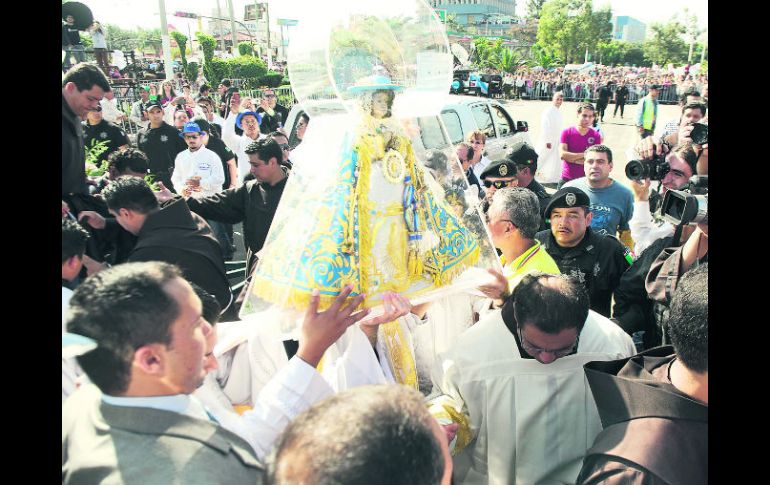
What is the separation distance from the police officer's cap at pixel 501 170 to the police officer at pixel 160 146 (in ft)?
13.3

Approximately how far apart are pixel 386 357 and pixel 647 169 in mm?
2294

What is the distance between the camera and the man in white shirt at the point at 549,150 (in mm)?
7977

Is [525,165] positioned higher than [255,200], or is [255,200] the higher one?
[525,165]

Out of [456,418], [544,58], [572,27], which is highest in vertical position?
[572,27]

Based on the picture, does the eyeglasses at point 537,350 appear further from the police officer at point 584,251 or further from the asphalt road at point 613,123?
the asphalt road at point 613,123

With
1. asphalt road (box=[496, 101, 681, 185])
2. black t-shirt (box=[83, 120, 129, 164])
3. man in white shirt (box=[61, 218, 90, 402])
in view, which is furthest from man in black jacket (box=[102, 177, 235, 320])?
asphalt road (box=[496, 101, 681, 185])

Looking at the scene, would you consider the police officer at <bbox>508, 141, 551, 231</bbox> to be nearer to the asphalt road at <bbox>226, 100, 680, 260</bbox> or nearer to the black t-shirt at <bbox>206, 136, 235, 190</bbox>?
the black t-shirt at <bbox>206, 136, 235, 190</bbox>

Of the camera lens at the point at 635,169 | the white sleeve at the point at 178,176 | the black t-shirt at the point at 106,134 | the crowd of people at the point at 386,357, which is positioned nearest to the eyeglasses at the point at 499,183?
the crowd of people at the point at 386,357

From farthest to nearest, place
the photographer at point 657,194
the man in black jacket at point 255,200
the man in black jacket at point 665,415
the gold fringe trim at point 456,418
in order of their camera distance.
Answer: the man in black jacket at point 255,200, the photographer at point 657,194, the gold fringe trim at point 456,418, the man in black jacket at point 665,415

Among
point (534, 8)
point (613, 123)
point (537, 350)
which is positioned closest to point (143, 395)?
point (537, 350)

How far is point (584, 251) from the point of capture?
3189mm

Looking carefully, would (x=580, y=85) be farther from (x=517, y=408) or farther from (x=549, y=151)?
(x=517, y=408)

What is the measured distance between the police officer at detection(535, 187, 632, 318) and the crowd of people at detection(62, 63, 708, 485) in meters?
0.01

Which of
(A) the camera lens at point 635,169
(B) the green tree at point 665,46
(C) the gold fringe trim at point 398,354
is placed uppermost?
(B) the green tree at point 665,46
